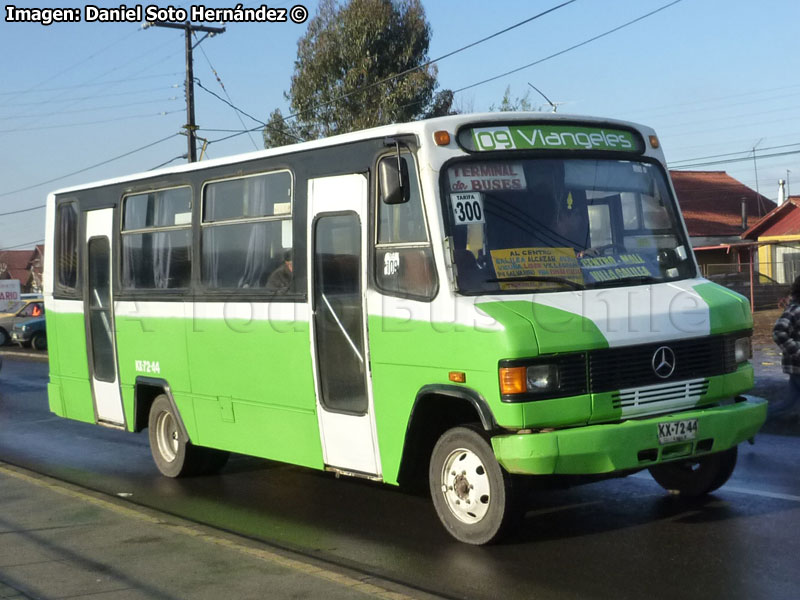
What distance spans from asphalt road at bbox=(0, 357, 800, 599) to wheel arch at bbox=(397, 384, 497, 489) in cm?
48

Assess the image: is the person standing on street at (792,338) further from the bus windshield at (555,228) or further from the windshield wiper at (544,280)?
the windshield wiper at (544,280)

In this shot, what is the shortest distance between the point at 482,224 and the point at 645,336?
1257mm

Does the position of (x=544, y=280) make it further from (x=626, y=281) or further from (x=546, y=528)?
(x=546, y=528)

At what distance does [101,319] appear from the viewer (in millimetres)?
11703

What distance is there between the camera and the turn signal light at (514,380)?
662cm

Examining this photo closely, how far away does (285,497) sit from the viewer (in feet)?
31.5

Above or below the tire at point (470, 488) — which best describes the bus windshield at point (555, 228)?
above

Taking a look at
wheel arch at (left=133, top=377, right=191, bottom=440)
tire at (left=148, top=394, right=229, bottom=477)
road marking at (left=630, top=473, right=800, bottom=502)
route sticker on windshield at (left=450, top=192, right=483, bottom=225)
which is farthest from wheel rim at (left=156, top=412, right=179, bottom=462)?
road marking at (left=630, top=473, right=800, bottom=502)

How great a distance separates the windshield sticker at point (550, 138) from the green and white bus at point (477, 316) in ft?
0.04

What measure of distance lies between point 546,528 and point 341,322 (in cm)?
205

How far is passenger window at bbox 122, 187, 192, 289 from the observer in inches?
407

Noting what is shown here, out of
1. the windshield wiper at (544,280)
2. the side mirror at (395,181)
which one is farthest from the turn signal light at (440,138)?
the windshield wiper at (544,280)

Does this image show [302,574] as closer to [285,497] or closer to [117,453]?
[285,497]

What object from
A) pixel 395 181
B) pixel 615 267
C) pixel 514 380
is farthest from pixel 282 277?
pixel 514 380
